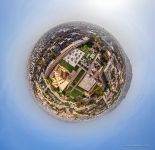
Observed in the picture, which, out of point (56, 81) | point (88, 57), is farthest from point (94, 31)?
point (56, 81)

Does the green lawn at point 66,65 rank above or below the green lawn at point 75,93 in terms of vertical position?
above

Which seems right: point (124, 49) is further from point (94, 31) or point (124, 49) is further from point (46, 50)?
point (46, 50)

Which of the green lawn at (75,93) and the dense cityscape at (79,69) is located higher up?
the dense cityscape at (79,69)

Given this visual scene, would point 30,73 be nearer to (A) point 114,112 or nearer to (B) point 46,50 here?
(B) point 46,50

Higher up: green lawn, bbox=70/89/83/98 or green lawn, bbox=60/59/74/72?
green lawn, bbox=60/59/74/72

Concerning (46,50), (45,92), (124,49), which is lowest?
(45,92)

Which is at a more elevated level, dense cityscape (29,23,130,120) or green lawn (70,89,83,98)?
dense cityscape (29,23,130,120)

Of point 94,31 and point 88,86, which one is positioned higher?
point 94,31
